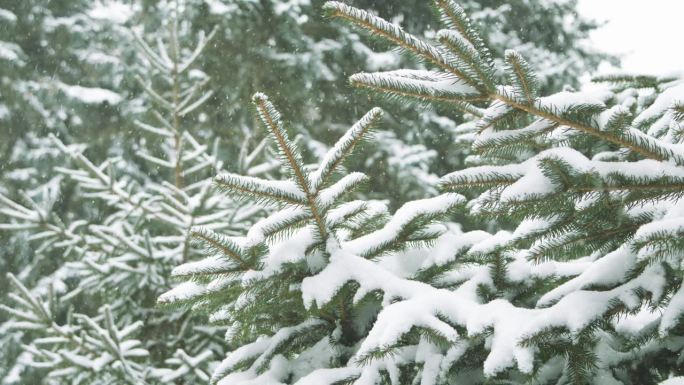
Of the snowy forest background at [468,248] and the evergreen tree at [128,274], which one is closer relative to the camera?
the snowy forest background at [468,248]

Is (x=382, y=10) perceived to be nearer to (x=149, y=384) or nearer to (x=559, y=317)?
(x=149, y=384)

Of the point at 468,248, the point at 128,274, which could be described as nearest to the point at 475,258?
the point at 468,248

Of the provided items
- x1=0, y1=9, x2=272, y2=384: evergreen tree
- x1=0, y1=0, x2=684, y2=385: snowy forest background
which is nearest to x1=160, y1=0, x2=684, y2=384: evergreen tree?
x1=0, y1=0, x2=684, y2=385: snowy forest background

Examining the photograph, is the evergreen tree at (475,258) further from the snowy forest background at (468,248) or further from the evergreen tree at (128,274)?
the evergreen tree at (128,274)

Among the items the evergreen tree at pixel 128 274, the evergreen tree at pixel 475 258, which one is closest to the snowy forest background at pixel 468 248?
the evergreen tree at pixel 475 258

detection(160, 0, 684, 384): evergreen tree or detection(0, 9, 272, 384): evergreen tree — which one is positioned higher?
detection(160, 0, 684, 384): evergreen tree

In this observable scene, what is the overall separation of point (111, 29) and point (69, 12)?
3.06ft

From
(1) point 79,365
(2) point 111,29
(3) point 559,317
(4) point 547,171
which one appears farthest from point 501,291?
(2) point 111,29

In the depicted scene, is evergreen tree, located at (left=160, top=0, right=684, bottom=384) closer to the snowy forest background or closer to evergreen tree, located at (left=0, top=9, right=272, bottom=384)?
the snowy forest background

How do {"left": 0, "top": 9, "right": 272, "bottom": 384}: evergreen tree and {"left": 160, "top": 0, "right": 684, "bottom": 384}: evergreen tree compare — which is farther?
{"left": 0, "top": 9, "right": 272, "bottom": 384}: evergreen tree

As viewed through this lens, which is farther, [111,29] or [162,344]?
[111,29]

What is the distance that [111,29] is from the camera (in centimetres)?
780

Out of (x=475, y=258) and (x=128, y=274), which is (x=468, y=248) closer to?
(x=475, y=258)

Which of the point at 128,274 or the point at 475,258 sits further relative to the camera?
the point at 128,274
